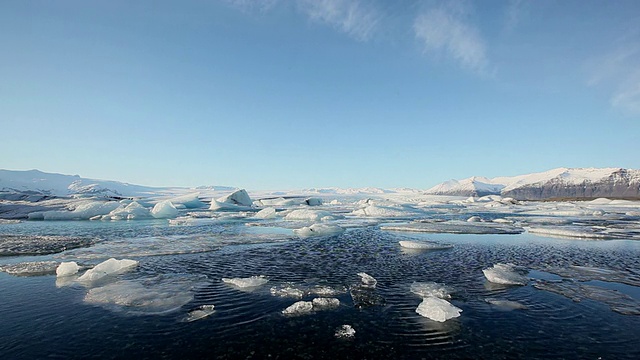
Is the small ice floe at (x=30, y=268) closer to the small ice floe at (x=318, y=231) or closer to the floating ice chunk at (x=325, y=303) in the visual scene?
the floating ice chunk at (x=325, y=303)

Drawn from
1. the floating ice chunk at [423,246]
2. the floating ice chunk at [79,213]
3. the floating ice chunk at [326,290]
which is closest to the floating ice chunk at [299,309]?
the floating ice chunk at [326,290]

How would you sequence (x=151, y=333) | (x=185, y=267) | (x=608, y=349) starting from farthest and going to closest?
(x=185, y=267)
(x=151, y=333)
(x=608, y=349)

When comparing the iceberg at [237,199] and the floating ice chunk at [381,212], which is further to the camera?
the iceberg at [237,199]

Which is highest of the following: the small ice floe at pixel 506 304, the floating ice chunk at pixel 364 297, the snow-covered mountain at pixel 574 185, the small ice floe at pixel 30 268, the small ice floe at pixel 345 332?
the snow-covered mountain at pixel 574 185

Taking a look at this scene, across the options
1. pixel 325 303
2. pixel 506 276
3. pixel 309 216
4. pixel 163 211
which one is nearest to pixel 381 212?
pixel 309 216

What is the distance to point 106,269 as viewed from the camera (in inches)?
339

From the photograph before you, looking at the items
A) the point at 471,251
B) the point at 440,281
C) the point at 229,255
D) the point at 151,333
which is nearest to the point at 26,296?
the point at 151,333

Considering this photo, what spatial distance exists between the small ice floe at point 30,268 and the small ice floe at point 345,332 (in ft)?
27.7

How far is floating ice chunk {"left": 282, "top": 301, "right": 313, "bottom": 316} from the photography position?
19.5 ft

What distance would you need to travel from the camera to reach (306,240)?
1492 cm

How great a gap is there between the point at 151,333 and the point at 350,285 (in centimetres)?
429

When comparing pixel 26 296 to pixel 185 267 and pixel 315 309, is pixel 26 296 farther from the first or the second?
pixel 315 309

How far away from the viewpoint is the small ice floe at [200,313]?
571 cm

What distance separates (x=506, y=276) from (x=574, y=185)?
167071mm
